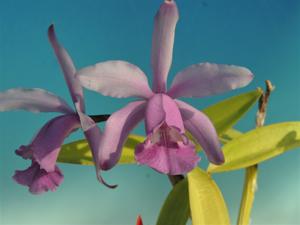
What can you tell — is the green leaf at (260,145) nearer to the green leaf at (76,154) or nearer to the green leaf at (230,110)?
the green leaf at (230,110)

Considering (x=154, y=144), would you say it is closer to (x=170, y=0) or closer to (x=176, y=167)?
(x=176, y=167)

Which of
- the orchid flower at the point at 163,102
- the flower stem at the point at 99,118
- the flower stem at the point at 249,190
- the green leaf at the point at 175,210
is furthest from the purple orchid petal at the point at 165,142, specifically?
the flower stem at the point at 249,190

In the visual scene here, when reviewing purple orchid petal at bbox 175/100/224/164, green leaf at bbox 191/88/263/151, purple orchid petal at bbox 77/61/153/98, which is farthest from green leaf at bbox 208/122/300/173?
purple orchid petal at bbox 77/61/153/98

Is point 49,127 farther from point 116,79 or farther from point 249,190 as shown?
point 249,190

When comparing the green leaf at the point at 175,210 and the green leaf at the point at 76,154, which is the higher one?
the green leaf at the point at 76,154

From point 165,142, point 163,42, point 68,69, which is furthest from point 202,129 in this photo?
point 68,69

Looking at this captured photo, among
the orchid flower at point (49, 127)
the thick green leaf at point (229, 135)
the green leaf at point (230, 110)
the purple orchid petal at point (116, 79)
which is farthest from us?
the thick green leaf at point (229, 135)

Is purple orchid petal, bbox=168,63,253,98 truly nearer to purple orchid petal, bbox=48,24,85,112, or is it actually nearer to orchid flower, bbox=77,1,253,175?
orchid flower, bbox=77,1,253,175
